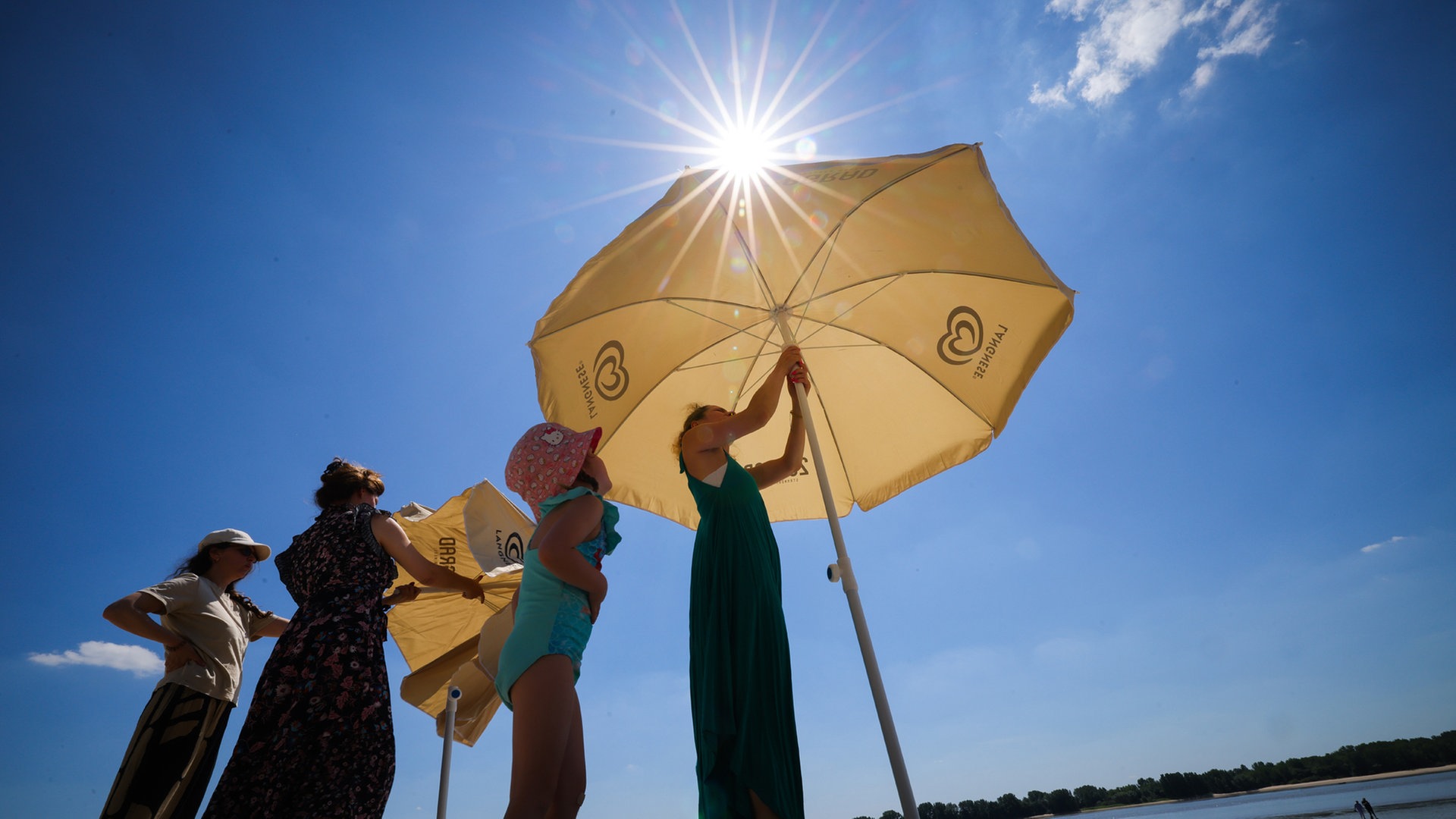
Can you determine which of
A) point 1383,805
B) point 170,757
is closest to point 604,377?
point 170,757

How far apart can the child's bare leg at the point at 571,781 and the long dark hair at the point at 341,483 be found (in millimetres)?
1908

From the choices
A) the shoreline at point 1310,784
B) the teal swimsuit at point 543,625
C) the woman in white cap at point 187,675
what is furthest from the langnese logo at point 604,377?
the shoreline at point 1310,784

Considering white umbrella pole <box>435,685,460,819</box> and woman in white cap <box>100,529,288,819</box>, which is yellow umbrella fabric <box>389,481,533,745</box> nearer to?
white umbrella pole <box>435,685,460,819</box>

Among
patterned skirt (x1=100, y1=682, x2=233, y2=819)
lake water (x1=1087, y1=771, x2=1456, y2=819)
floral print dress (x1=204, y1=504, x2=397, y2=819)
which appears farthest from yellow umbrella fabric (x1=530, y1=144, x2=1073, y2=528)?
lake water (x1=1087, y1=771, x2=1456, y2=819)

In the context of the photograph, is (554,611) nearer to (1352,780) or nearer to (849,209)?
(849,209)

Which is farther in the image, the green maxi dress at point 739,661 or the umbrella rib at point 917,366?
the umbrella rib at point 917,366

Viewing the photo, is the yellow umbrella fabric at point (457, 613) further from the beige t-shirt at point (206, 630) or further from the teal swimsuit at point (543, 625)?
the teal swimsuit at point (543, 625)

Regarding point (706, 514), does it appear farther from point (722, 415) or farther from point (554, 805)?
point (554, 805)

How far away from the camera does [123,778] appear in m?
2.69

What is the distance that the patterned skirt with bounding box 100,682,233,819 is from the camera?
2666mm

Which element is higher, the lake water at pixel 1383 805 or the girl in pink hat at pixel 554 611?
the girl in pink hat at pixel 554 611

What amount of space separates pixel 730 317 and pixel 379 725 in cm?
257

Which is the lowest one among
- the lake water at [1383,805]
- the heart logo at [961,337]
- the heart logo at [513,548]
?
the lake water at [1383,805]

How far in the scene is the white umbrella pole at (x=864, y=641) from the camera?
2203mm
